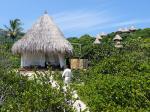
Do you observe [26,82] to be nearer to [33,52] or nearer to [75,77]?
[75,77]

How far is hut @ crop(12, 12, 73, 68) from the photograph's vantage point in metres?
28.5

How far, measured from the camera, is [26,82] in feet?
43.6

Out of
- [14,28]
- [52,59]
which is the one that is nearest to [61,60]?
[52,59]

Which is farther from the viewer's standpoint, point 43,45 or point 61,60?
point 61,60

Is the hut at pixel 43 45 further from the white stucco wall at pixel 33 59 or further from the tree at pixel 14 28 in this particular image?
the tree at pixel 14 28

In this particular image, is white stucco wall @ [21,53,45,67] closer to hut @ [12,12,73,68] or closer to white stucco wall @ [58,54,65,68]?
hut @ [12,12,73,68]

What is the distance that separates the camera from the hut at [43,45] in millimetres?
28500

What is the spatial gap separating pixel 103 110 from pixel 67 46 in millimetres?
17874

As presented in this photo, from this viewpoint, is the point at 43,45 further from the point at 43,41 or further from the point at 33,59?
the point at 33,59

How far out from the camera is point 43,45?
93.2 feet

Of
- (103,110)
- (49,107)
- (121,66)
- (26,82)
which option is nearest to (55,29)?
(121,66)

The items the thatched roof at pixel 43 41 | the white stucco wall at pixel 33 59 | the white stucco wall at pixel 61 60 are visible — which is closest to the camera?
the thatched roof at pixel 43 41

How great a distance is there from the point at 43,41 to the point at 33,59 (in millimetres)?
1691

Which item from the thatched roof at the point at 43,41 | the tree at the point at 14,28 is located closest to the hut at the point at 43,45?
the thatched roof at the point at 43,41
